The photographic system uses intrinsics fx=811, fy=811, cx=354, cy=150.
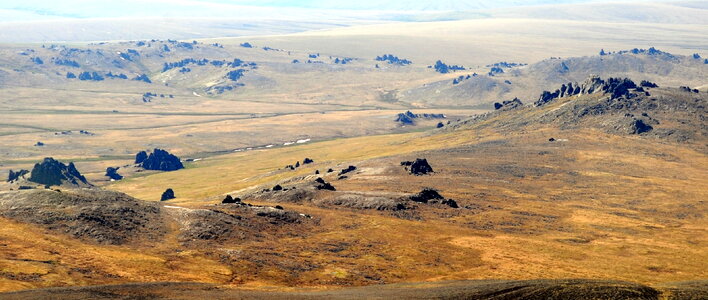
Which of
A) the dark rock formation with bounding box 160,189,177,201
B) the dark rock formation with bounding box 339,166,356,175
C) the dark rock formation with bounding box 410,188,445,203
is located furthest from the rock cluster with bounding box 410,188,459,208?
the dark rock formation with bounding box 160,189,177,201

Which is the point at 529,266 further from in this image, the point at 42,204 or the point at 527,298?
the point at 42,204

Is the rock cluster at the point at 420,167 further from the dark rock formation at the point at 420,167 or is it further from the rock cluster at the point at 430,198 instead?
the rock cluster at the point at 430,198

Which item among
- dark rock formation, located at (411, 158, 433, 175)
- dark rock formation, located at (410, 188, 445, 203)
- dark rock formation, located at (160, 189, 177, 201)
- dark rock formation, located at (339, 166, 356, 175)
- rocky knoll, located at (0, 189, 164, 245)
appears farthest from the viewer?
dark rock formation, located at (160, 189, 177, 201)

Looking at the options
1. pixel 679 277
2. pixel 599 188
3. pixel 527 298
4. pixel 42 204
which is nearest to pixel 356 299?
pixel 527 298

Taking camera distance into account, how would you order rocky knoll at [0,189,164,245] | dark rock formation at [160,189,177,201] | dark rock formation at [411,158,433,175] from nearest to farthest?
rocky knoll at [0,189,164,245] < dark rock formation at [411,158,433,175] < dark rock formation at [160,189,177,201]

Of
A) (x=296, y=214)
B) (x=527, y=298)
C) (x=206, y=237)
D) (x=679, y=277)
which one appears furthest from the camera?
(x=296, y=214)

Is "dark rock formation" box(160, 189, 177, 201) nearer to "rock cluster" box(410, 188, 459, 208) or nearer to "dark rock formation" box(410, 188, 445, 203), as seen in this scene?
"dark rock formation" box(410, 188, 445, 203)
